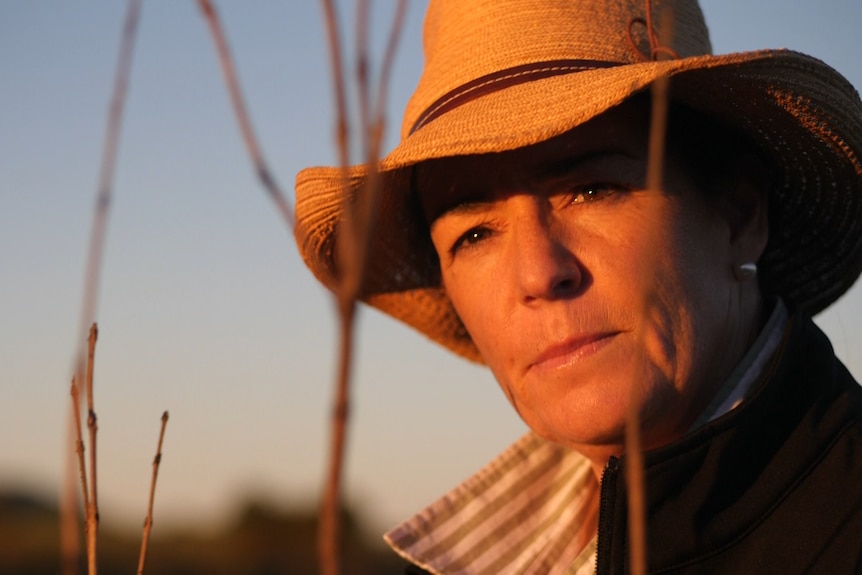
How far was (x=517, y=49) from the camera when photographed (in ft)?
7.22

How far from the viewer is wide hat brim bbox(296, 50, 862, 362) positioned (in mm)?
1952

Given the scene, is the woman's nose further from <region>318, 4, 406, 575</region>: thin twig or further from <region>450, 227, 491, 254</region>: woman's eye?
<region>318, 4, 406, 575</region>: thin twig

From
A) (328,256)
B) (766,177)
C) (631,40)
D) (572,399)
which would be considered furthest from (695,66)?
(328,256)

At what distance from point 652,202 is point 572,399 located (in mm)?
1305

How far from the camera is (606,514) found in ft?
5.91

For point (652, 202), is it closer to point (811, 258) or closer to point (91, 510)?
point (91, 510)

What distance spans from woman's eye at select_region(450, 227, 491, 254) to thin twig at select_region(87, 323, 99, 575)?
3.84ft

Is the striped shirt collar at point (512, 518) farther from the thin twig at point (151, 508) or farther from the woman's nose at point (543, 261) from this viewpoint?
the thin twig at point (151, 508)

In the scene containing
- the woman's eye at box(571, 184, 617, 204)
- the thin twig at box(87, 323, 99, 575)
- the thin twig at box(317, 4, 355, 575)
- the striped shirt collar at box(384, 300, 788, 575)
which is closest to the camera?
the thin twig at box(317, 4, 355, 575)

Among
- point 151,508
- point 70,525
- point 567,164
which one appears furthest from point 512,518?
point 70,525

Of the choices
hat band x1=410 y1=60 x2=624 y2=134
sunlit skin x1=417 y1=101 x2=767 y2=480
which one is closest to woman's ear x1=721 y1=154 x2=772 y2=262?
sunlit skin x1=417 y1=101 x2=767 y2=480

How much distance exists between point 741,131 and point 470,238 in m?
0.64

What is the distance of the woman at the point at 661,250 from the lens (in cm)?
182

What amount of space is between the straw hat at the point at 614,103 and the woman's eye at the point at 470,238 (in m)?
0.22
